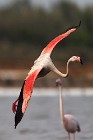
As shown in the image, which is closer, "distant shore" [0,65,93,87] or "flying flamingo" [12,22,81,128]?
"flying flamingo" [12,22,81,128]

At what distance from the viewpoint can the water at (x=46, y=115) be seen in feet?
53.5

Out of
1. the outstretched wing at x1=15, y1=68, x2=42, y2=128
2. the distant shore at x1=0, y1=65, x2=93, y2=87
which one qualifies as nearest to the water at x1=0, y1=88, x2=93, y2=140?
the distant shore at x1=0, y1=65, x2=93, y2=87

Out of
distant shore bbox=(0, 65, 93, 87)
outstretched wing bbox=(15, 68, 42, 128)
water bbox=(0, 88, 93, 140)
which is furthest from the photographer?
distant shore bbox=(0, 65, 93, 87)

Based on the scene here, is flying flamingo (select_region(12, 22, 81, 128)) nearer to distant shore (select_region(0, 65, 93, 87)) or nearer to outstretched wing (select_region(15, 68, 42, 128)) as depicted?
outstretched wing (select_region(15, 68, 42, 128))

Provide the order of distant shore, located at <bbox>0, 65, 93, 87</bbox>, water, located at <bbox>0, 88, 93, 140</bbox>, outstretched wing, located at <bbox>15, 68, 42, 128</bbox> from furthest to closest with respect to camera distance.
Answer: distant shore, located at <bbox>0, 65, 93, 87</bbox> → water, located at <bbox>0, 88, 93, 140</bbox> → outstretched wing, located at <bbox>15, 68, 42, 128</bbox>

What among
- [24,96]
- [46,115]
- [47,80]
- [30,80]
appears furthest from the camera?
[47,80]

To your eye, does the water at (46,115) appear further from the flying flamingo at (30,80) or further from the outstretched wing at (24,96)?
the outstretched wing at (24,96)

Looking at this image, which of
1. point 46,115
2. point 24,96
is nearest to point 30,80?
point 24,96

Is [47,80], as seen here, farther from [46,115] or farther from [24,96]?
[24,96]

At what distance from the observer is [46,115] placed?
23.0m

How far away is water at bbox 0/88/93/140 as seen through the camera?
53.5ft

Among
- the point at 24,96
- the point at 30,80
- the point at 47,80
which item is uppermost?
the point at 47,80

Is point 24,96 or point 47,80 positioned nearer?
point 24,96

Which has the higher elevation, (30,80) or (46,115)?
(46,115)
